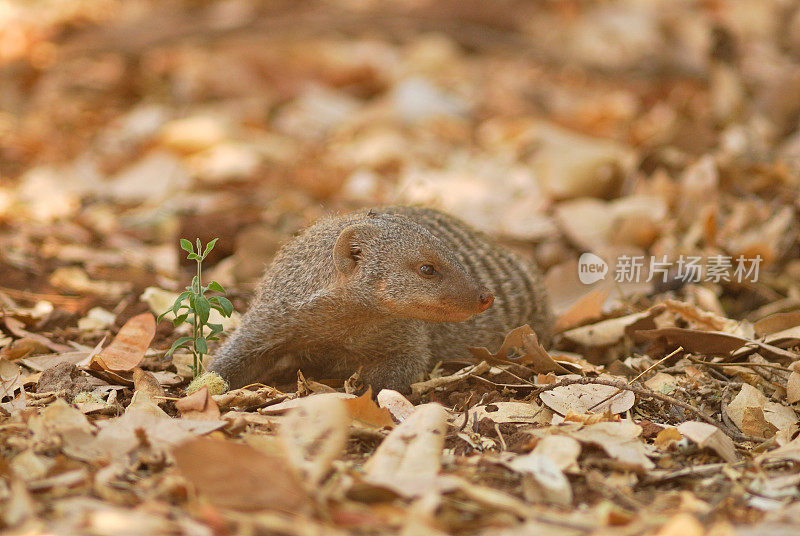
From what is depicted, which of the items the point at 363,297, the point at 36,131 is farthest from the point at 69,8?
the point at 363,297

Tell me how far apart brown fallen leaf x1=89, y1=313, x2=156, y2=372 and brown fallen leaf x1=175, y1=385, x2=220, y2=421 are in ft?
1.36

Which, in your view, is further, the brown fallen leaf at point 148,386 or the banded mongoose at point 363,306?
the banded mongoose at point 363,306

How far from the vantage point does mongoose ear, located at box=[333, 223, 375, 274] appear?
300 cm

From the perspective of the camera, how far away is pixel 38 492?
1.97 meters

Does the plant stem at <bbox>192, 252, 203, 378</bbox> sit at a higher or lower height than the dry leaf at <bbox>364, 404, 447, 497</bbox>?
higher

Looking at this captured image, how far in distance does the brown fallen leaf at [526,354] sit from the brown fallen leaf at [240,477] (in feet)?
4.44

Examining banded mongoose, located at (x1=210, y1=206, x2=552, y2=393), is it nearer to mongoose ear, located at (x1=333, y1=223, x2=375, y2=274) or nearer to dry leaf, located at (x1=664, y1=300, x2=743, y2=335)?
mongoose ear, located at (x1=333, y1=223, x2=375, y2=274)

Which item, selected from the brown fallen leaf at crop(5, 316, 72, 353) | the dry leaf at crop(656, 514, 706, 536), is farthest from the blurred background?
the dry leaf at crop(656, 514, 706, 536)

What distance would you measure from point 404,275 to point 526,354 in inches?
23.2

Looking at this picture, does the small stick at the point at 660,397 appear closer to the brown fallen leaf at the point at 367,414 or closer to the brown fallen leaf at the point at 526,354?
the brown fallen leaf at the point at 526,354

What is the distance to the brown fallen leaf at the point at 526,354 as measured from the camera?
119 inches

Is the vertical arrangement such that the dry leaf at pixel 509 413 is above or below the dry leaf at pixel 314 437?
below

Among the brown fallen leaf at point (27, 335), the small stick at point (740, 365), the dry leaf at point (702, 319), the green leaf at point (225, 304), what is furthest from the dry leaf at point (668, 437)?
the brown fallen leaf at point (27, 335)

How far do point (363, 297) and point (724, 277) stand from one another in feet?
6.33
